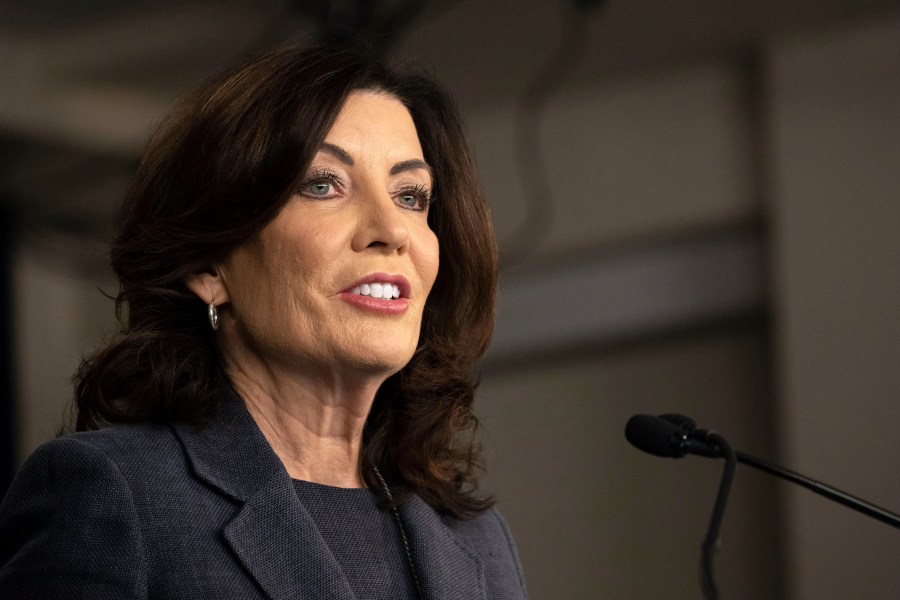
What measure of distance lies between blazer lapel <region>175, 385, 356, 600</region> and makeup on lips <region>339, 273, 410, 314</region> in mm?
219

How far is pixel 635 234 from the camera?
501 cm

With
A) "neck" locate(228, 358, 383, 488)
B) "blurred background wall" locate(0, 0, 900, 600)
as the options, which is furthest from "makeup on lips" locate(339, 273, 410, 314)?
"blurred background wall" locate(0, 0, 900, 600)

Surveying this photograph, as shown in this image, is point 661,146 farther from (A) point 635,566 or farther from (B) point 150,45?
(B) point 150,45

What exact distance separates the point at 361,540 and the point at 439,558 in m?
0.13

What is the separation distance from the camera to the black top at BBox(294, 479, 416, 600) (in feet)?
5.41

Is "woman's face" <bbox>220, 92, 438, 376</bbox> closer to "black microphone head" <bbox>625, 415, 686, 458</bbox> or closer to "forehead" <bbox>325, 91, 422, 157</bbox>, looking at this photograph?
"forehead" <bbox>325, 91, 422, 157</bbox>

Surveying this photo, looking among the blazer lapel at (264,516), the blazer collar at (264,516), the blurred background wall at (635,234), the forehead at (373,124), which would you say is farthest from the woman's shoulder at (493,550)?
the blurred background wall at (635,234)

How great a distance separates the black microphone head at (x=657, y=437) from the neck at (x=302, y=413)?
0.37 m

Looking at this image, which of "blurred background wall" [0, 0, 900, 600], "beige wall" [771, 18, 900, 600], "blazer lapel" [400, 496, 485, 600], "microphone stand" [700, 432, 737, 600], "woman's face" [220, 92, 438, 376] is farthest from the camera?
"blurred background wall" [0, 0, 900, 600]

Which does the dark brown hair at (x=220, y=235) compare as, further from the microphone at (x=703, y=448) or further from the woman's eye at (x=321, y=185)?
the microphone at (x=703, y=448)

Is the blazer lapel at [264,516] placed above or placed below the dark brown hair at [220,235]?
below

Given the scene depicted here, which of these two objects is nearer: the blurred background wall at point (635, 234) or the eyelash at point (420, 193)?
the eyelash at point (420, 193)

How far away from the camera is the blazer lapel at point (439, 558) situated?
5.62 ft

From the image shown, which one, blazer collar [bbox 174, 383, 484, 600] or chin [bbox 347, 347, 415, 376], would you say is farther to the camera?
chin [bbox 347, 347, 415, 376]
